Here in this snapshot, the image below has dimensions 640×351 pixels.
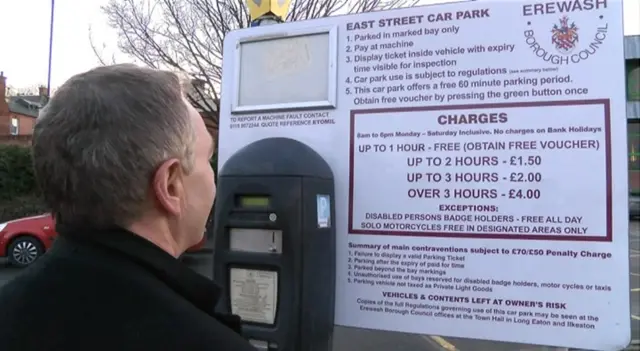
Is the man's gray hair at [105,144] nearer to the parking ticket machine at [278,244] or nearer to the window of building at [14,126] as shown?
the parking ticket machine at [278,244]

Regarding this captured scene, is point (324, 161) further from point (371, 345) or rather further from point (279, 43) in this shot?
point (371, 345)

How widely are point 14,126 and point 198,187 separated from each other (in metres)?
40.3

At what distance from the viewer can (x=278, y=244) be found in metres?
2.42

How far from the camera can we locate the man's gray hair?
1.08 m

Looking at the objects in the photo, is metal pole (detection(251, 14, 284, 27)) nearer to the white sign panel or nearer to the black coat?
the white sign panel

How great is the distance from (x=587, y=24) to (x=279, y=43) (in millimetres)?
1367

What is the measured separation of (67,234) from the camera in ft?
3.65

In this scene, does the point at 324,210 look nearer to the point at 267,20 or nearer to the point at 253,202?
the point at 253,202

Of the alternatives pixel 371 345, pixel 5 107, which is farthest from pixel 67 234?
pixel 5 107

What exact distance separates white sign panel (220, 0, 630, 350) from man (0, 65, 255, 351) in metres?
1.38

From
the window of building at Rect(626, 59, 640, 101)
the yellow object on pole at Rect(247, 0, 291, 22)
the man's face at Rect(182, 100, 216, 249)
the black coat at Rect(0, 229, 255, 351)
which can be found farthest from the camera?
the window of building at Rect(626, 59, 640, 101)

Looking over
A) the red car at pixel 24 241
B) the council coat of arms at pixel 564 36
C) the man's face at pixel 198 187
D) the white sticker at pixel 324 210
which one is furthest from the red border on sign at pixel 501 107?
the red car at pixel 24 241

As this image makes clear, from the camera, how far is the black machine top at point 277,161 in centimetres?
243

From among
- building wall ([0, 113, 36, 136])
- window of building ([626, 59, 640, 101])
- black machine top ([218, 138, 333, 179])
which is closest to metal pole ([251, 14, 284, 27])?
black machine top ([218, 138, 333, 179])
